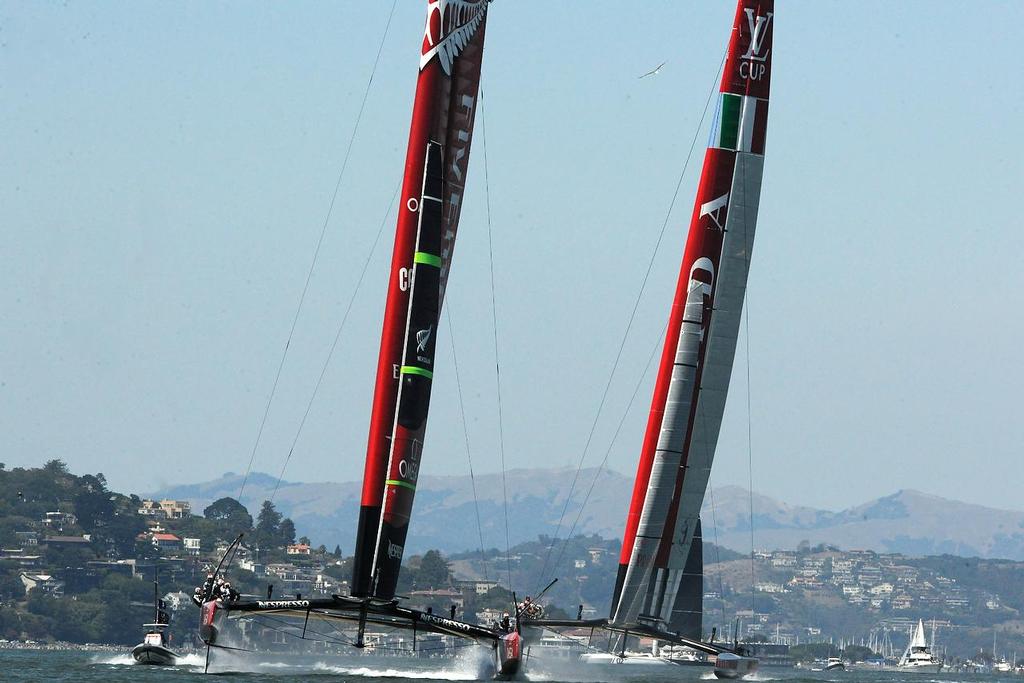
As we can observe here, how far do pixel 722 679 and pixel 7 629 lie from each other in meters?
101

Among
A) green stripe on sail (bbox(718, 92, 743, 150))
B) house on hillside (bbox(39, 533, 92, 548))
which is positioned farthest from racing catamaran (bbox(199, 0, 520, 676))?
house on hillside (bbox(39, 533, 92, 548))

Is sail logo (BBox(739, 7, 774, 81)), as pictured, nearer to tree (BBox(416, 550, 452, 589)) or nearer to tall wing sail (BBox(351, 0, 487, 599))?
tall wing sail (BBox(351, 0, 487, 599))

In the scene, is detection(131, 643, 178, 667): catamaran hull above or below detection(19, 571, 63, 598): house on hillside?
below

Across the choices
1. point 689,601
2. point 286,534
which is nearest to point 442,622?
point 689,601

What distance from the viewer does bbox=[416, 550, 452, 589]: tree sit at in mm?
171375

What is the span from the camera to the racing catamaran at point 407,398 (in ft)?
121

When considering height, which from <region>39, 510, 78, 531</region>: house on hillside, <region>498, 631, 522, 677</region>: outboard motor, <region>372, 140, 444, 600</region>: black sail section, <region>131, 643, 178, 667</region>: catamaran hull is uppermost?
<region>39, 510, 78, 531</region>: house on hillside

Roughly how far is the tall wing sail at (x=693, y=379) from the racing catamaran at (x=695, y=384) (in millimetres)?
21

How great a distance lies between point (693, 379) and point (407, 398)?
23.4 ft

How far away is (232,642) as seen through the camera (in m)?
39.9

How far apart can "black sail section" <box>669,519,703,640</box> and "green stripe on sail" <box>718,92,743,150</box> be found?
26.7ft

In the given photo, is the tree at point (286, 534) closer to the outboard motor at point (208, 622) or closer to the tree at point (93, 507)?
the tree at point (93, 507)

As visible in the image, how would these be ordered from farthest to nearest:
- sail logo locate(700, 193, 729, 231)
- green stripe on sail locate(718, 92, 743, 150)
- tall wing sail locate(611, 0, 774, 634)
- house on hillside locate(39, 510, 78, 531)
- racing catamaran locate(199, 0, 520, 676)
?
house on hillside locate(39, 510, 78, 531) < green stripe on sail locate(718, 92, 743, 150) < sail logo locate(700, 193, 729, 231) < tall wing sail locate(611, 0, 774, 634) < racing catamaran locate(199, 0, 520, 676)

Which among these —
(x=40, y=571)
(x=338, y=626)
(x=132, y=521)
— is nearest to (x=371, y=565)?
(x=338, y=626)
